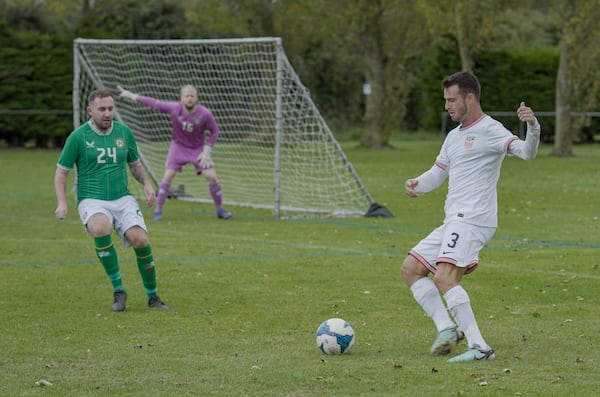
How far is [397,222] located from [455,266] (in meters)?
9.82

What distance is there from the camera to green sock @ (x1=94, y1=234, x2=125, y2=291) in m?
9.85

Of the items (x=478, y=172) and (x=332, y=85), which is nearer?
(x=478, y=172)

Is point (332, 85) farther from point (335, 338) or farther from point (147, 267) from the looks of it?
point (335, 338)

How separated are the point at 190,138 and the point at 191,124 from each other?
37 centimetres

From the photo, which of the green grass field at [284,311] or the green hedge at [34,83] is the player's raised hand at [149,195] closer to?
the green grass field at [284,311]

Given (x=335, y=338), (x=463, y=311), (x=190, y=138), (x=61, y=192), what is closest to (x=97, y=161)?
(x=61, y=192)

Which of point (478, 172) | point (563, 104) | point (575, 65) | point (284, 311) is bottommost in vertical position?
point (284, 311)

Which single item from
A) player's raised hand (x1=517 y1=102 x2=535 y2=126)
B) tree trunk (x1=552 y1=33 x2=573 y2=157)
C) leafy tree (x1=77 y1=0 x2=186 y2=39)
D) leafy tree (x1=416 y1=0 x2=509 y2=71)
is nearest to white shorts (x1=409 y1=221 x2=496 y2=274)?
player's raised hand (x1=517 y1=102 x2=535 y2=126)

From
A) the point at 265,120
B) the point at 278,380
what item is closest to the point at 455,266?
the point at 278,380

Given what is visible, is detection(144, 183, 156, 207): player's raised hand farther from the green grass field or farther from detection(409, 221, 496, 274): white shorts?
detection(409, 221, 496, 274): white shorts

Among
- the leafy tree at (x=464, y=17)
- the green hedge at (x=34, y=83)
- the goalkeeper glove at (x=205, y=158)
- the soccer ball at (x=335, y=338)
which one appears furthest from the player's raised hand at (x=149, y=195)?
the green hedge at (x=34, y=83)

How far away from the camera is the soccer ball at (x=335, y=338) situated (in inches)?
301

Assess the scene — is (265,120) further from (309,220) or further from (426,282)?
(426,282)

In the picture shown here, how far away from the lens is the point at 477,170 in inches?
300
